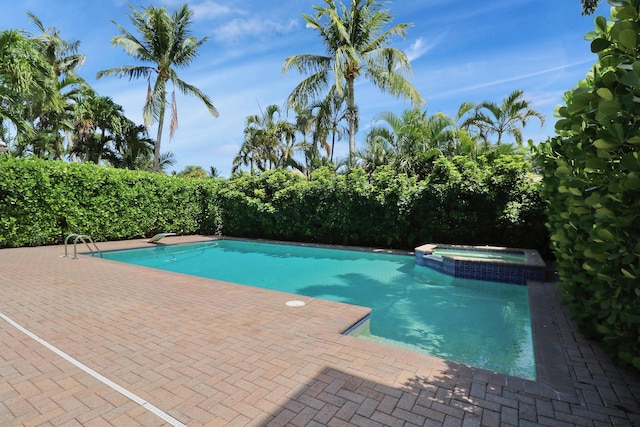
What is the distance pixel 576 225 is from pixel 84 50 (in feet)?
112

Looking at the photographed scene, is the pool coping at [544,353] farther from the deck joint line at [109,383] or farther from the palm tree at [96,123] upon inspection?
the palm tree at [96,123]

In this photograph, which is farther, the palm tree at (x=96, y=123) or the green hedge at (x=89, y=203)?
the palm tree at (x=96, y=123)

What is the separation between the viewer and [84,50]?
2639cm

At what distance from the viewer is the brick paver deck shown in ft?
8.32

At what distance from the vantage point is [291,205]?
48.3 ft

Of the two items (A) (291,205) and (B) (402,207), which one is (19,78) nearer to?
(A) (291,205)

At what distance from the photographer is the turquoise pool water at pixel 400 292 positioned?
15.7 ft

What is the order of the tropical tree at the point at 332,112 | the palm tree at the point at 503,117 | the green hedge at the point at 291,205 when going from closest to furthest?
the green hedge at the point at 291,205 → the tropical tree at the point at 332,112 → the palm tree at the point at 503,117

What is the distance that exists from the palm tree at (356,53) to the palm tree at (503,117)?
668 cm

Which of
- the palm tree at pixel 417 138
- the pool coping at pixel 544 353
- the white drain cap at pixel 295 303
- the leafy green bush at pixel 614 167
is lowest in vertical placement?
the pool coping at pixel 544 353

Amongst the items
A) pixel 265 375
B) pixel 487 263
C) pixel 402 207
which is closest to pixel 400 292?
pixel 487 263

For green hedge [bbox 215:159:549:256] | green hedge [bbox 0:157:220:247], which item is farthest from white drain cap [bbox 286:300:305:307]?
green hedge [bbox 0:157:220:247]

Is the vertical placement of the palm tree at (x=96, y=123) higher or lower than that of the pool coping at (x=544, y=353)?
higher

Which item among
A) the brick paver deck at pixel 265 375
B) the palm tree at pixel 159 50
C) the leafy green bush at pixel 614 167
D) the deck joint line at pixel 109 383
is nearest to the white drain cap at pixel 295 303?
the brick paver deck at pixel 265 375
